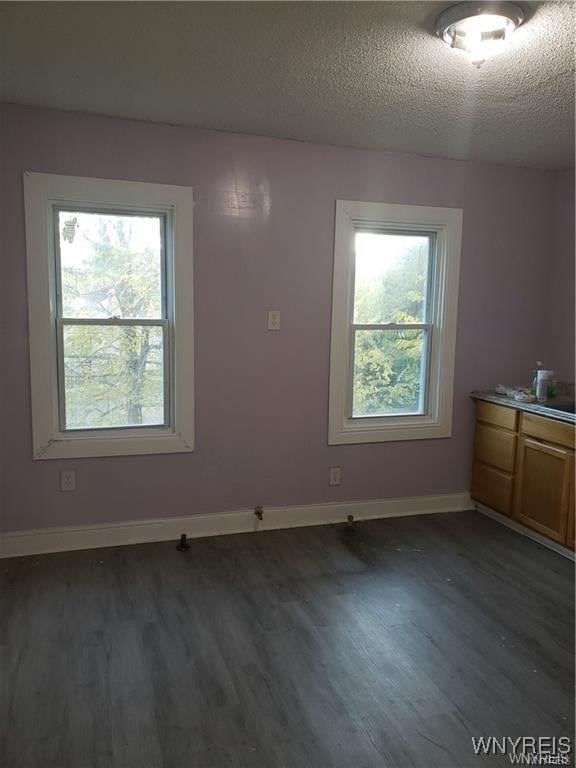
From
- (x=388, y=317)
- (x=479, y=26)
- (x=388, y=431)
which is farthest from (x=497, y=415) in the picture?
(x=479, y=26)

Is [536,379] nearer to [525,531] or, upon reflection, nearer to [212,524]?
[525,531]

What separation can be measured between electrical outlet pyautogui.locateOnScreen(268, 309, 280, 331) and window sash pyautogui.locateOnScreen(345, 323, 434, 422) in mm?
519

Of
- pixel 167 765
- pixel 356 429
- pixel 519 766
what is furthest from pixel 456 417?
pixel 167 765

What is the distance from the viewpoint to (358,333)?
3.72 meters

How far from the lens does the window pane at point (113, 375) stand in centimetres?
319

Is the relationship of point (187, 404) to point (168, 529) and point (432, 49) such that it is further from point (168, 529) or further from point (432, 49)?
point (432, 49)

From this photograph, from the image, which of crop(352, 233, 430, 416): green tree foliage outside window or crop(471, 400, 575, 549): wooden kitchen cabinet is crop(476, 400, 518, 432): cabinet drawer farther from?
crop(352, 233, 430, 416): green tree foliage outside window

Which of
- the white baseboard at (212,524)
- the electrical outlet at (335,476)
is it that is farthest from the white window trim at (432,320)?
the white baseboard at (212,524)

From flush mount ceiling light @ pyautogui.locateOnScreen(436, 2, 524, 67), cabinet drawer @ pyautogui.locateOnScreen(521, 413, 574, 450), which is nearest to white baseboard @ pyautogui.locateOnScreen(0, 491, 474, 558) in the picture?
cabinet drawer @ pyautogui.locateOnScreen(521, 413, 574, 450)

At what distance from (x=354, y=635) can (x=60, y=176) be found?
2644 mm

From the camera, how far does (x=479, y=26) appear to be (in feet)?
6.36

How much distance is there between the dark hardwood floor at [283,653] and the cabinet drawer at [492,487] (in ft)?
1.09

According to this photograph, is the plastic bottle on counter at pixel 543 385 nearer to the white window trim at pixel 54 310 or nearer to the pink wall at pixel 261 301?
the pink wall at pixel 261 301

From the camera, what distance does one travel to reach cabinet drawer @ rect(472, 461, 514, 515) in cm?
371
